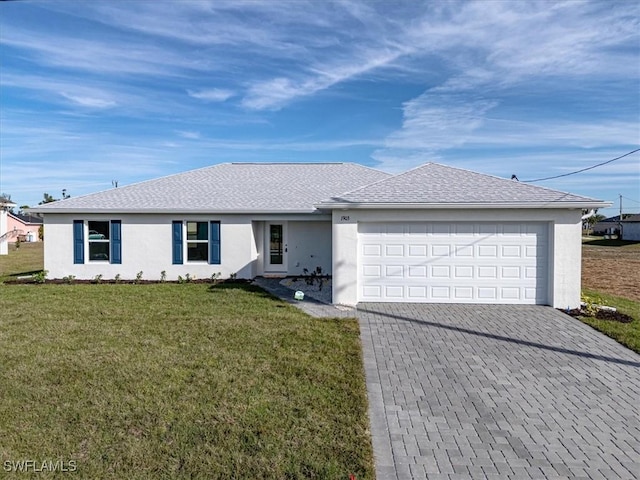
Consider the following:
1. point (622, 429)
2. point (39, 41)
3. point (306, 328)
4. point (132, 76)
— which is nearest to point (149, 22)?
point (39, 41)

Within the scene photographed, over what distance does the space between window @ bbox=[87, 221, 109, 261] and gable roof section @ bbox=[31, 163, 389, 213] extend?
88 cm

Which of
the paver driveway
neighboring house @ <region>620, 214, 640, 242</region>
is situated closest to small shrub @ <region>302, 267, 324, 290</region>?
the paver driveway

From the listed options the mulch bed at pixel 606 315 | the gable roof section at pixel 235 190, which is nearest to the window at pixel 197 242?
the gable roof section at pixel 235 190

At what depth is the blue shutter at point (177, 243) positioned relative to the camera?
15602mm

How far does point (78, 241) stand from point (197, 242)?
4.49 metres

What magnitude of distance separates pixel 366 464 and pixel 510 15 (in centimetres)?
1083

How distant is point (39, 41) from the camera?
39.3 feet

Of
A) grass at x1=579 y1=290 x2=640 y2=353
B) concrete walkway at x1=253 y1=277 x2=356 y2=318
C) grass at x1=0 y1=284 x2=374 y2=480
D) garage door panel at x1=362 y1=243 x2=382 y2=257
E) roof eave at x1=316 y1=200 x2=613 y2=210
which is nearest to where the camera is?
grass at x1=0 y1=284 x2=374 y2=480

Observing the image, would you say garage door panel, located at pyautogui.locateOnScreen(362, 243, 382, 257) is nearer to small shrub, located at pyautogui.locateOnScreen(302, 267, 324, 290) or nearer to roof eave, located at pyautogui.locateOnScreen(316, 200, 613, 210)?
roof eave, located at pyautogui.locateOnScreen(316, 200, 613, 210)

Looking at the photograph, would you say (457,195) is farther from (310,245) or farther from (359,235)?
(310,245)

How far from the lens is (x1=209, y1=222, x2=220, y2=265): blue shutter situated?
51.1 feet

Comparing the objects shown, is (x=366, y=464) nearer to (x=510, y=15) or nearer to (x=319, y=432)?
(x=319, y=432)

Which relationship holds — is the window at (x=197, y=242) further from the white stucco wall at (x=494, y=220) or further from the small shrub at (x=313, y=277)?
the white stucco wall at (x=494, y=220)

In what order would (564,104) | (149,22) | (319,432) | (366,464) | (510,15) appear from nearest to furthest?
(366,464)
(319,432)
(510,15)
(149,22)
(564,104)
